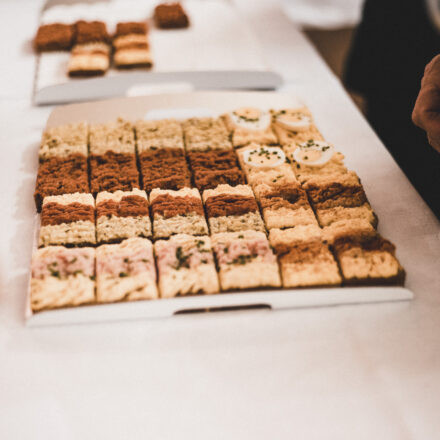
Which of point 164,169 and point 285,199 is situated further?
point 164,169

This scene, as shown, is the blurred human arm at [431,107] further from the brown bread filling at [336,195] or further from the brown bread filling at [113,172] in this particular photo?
the brown bread filling at [113,172]

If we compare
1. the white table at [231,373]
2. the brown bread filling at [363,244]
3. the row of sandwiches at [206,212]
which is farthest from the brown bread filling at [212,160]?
the white table at [231,373]

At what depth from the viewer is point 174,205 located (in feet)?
5.58

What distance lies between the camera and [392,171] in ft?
6.64

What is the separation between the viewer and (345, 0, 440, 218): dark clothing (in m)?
2.36

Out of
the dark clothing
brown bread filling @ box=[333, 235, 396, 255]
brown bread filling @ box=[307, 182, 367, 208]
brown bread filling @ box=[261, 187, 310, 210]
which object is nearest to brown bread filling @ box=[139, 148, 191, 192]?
brown bread filling @ box=[261, 187, 310, 210]

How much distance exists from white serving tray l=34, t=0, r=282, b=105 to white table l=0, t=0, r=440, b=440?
3.47ft

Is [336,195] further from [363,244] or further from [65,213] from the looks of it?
[65,213]

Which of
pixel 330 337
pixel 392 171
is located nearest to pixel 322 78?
pixel 392 171

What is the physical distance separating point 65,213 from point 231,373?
2.52 ft

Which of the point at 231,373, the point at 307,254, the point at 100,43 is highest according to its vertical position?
the point at 100,43

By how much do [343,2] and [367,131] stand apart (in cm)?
314

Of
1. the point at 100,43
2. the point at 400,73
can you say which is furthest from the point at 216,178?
the point at 400,73

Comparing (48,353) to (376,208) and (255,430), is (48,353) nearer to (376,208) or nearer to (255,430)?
(255,430)
